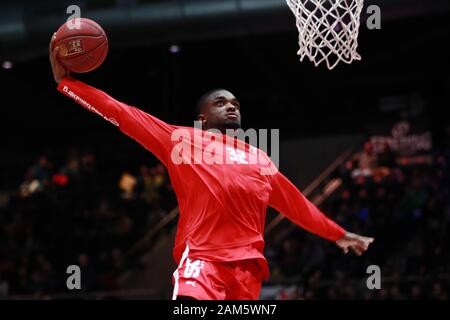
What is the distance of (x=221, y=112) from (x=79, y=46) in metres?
1.00

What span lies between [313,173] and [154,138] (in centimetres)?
1172

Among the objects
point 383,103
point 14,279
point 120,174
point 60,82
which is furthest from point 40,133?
point 60,82

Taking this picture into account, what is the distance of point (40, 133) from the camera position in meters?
17.4

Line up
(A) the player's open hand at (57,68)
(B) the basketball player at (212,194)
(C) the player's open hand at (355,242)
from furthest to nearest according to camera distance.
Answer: (C) the player's open hand at (355,242), (A) the player's open hand at (57,68), (B) the basketball player at (212,194)

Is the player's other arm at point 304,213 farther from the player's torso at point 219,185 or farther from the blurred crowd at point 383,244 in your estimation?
the blurred crowd at point 383,244

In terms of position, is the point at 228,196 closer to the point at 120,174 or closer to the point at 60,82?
the point at 60,82

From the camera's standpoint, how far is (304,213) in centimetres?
498

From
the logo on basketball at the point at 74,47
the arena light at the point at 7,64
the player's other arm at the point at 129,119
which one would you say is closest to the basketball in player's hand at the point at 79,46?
the logo on basketball at the point at 74,47

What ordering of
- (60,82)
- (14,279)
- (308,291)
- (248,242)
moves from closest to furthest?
(248,242) → (60,82) → (308,291) → (14,279)

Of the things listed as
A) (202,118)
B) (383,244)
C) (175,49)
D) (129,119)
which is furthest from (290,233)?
(129,119)

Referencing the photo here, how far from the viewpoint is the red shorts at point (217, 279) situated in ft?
13.4

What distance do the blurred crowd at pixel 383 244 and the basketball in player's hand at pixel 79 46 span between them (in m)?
5.60

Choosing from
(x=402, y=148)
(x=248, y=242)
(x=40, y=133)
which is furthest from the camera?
(x=40, y=133)

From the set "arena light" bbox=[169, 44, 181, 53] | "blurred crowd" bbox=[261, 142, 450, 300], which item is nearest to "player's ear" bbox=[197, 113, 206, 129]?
"blurred crowd" bbox=[261, 142, 450, 300]
